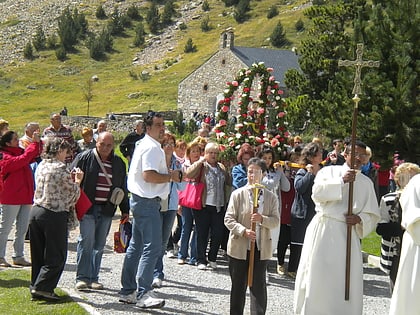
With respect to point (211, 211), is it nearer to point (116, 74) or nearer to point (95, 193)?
point (95, 193)

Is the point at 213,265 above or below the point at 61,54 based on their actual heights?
below

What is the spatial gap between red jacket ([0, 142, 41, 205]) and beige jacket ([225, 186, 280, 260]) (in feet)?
11.4

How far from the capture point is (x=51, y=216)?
732cm

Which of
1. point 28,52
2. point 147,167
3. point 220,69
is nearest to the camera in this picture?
point 147,167

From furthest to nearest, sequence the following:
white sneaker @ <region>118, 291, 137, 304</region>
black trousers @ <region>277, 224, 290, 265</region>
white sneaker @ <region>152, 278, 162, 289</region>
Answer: black trousers @ <region>277, 224, 290, 265</region>
white sneaker @ <region>152, 278, 162, 289</region>
white sneaker @ <region>118, 291, 137, 304</region>

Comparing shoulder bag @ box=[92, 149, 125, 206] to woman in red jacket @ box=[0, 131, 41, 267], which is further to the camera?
woman in red jacket @ box=[0, 131, 41, 267]

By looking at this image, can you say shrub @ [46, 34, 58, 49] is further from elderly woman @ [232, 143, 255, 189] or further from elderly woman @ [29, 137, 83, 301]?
elderly woman @ [29, 137, 83, 301]

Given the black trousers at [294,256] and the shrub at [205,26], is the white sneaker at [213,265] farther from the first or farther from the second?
the shrub at [205,26]

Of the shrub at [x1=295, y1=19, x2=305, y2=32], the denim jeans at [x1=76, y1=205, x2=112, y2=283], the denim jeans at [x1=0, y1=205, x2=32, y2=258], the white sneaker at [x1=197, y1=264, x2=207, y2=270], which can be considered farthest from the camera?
the shrub at [x1=295, y1=19, x2=305, y2=32]

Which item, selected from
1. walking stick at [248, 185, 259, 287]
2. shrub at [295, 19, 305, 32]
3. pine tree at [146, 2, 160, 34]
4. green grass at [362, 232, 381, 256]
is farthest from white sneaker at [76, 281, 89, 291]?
pine tree at [146, 2, 160, 34]

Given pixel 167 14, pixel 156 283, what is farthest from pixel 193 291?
pixel 167 14

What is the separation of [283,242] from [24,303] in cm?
438

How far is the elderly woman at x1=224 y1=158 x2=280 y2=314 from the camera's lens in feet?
22.4

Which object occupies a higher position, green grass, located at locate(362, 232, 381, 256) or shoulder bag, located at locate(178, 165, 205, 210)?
shoulder bag, located at locate(178, 165, 205, 210)
